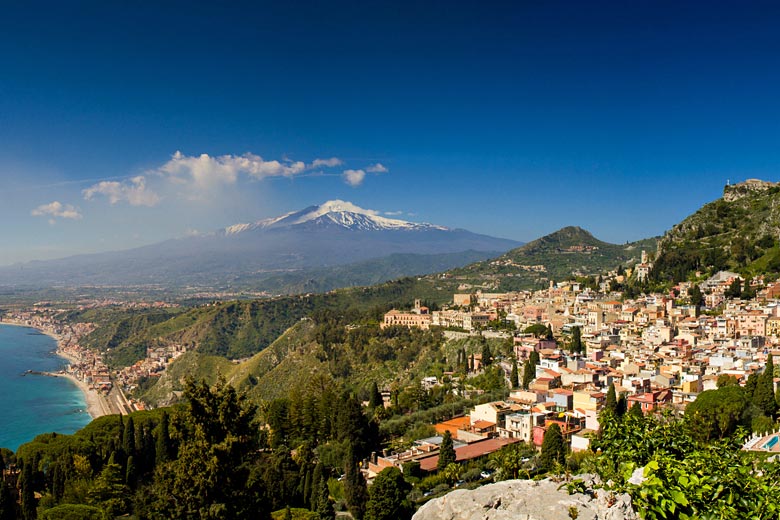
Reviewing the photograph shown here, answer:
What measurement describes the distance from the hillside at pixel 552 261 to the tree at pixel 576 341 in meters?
42.3

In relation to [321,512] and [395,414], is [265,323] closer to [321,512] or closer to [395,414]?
[395,414]

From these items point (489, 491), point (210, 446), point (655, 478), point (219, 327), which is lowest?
point (219, 327)

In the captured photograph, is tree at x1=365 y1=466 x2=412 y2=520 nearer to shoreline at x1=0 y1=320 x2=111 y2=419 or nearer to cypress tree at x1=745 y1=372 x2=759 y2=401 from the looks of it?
cypress tree at x1=745 y1=372 x2=759 y2=401

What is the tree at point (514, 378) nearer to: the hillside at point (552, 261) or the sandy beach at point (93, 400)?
the sandy beach at point (93, 400)

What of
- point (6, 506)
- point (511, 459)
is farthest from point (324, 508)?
point (6, 506)

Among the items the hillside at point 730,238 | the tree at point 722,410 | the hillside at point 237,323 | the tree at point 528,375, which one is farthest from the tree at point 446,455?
the hillside at point 237,323

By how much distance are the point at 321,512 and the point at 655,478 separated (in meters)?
12.9

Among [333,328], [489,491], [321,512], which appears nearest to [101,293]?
[333,328]

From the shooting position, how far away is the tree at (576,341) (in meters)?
31.1

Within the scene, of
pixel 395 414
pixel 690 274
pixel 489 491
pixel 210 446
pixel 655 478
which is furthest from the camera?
pixel 690 274

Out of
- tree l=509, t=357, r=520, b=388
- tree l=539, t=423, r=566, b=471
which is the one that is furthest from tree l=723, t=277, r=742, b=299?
tree l=539, t=423, r=566, b=471

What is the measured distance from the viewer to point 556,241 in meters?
109

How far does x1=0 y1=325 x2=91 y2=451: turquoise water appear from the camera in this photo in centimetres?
4046

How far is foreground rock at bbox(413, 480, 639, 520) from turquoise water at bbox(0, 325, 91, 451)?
134 ft
